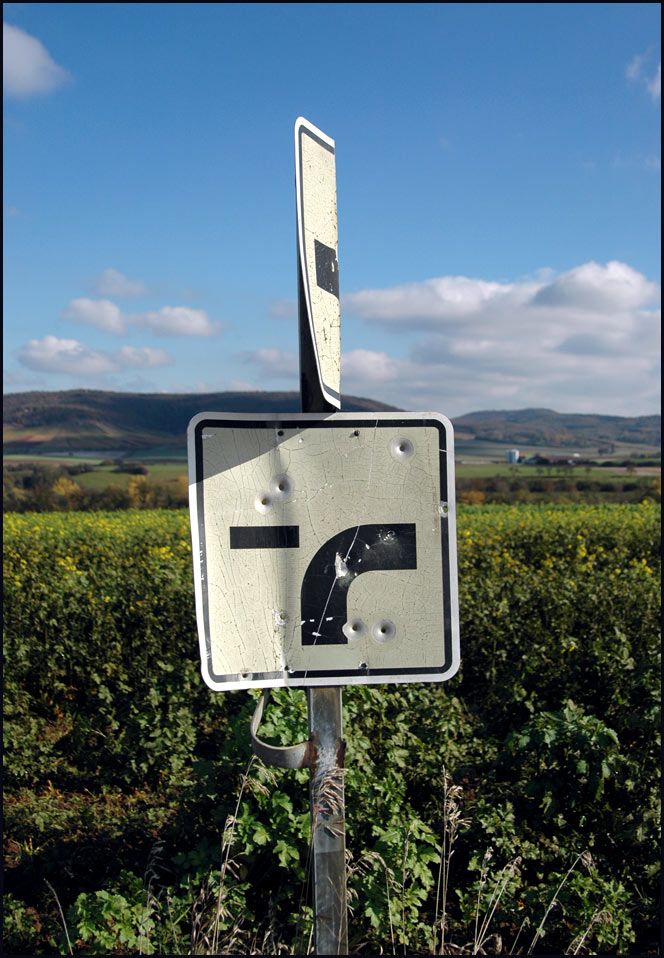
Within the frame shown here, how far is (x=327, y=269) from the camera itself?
1.66 m

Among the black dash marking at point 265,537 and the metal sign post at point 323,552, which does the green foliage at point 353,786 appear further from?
the black dash marking at point 265,537

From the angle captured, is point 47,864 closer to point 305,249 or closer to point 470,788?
point 470,788

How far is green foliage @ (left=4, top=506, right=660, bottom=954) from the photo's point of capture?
2740 millimetres

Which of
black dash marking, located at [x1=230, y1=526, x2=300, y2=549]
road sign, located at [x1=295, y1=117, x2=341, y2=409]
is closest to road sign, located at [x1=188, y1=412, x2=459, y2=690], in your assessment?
black dash marking, located at [x1=230, y1=526, x2=300, y2=549]

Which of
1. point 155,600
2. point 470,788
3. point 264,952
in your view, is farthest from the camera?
point 155,600

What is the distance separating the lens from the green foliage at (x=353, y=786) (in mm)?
2740

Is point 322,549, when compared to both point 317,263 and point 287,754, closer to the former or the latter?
point 287,754

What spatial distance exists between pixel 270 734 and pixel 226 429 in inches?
74.9

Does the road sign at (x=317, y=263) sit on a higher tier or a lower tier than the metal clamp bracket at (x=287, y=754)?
higher

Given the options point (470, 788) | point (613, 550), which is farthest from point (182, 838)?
point (613, 550)

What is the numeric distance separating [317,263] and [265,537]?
0.67 meters

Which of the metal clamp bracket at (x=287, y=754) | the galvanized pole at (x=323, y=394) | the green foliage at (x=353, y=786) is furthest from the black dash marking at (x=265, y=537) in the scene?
the green foliage at (x=353, y=786)

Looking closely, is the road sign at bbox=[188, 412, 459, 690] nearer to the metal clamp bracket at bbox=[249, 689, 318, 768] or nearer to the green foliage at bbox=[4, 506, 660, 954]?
the metal clamp bracket at bbox=[249, 689, 318, 768]

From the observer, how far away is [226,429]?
169 cm
